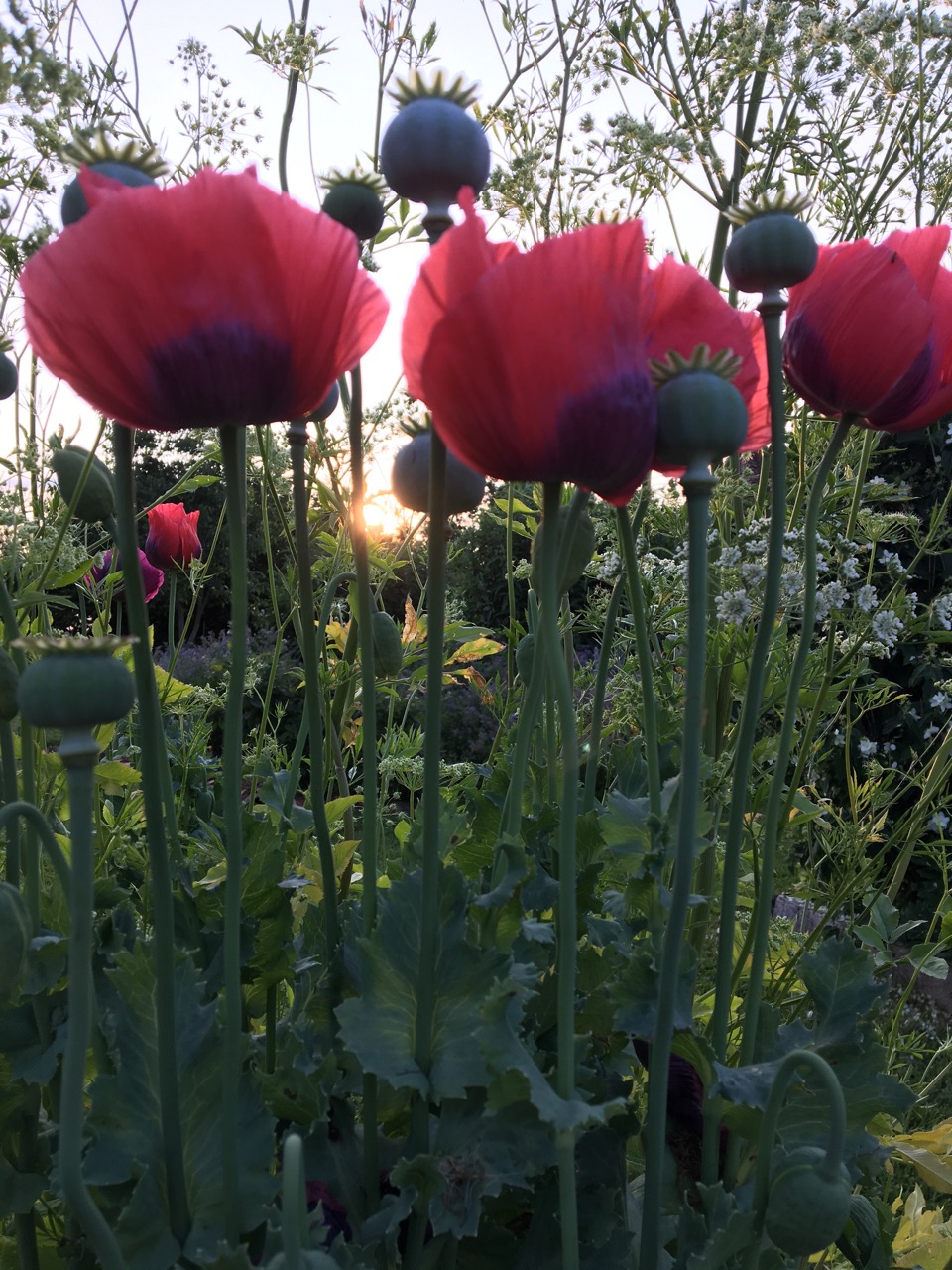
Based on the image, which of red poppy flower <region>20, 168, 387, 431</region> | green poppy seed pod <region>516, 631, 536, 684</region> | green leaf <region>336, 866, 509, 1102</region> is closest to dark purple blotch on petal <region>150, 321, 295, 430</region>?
red poppy flower <region>20, 168, 387, 431</region>

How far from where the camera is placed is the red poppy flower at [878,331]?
2.23 feet

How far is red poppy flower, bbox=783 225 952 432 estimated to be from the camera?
68 centimetres

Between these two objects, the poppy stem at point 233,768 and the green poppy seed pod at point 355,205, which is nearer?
the poppy stem at point 233,768

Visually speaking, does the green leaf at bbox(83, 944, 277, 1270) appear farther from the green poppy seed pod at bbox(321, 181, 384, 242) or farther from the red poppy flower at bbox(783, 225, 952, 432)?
the red poppy flower at bbox(783, 225, 952, 432)

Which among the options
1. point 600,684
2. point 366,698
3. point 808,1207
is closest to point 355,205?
point 366,698

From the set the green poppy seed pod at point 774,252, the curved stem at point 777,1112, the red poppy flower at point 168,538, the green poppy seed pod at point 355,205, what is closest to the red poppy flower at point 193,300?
the green poppy seed pod at point 355,205

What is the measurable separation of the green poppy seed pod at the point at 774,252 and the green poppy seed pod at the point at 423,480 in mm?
204

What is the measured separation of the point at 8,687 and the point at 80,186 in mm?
318

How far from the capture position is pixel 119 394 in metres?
0.52

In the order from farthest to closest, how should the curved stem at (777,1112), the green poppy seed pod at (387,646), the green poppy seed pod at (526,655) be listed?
the green poppy seed pod at (526,655), the green poppy seed pod at (387,646), the curved stem at (777,1112)

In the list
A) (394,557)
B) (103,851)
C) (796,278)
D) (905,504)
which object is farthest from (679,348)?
(905,504)

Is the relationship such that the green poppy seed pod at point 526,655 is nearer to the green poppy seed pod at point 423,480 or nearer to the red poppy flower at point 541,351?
the green poppy seed pod at point 423,480

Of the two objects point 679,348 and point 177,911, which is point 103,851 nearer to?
point 177,911

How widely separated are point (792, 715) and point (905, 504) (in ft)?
10.2
